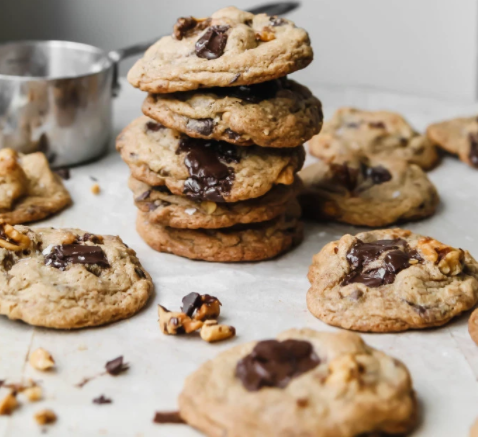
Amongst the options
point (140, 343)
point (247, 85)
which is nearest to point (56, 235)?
point (140, 343)

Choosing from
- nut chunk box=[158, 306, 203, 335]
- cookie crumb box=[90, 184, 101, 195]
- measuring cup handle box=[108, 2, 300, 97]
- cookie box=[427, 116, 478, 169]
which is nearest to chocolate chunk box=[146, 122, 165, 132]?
cookie crumb box=[90, 184, 101, 195]

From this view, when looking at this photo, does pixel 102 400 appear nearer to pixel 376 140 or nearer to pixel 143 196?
pixel 143 196

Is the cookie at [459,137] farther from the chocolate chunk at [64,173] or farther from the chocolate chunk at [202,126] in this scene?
the chocolate chunk at [64,173]

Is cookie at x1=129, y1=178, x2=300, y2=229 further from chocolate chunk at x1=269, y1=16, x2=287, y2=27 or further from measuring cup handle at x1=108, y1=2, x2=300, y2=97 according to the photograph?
measuring cup handle at x1=108, y1=2, x2=300, y2=97

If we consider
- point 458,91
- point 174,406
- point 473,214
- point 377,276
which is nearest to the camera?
point 174,406

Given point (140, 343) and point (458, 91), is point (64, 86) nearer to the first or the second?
point (140, 343)
